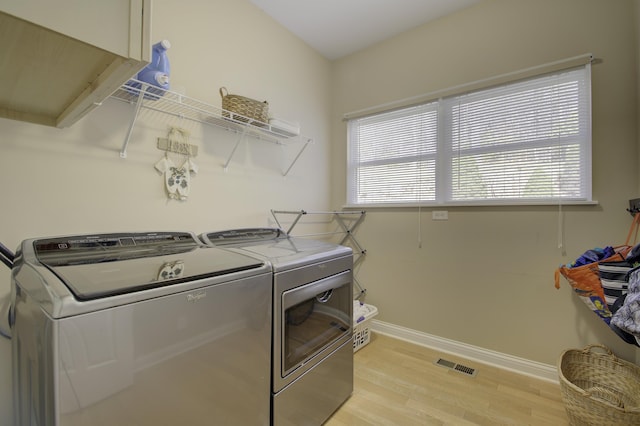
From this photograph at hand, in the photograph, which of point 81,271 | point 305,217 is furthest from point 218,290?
point 305,217

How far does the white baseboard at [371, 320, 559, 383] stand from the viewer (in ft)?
6.25

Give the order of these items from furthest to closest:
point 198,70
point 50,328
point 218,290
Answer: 1. point 198,70
2. point 218,290
3. point 50,328

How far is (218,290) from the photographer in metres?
0.95

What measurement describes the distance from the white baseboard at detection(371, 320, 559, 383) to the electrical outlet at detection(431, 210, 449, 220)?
3.26 ft

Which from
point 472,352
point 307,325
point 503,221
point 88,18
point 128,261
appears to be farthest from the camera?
point 472,352

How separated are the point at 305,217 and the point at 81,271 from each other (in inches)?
71.6

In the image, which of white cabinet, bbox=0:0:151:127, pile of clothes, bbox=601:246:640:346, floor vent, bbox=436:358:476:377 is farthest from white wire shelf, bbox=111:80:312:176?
floor vent, bbox=436:358:476:377

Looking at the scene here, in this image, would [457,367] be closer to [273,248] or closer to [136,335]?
[273,248]

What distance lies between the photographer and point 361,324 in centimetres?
226

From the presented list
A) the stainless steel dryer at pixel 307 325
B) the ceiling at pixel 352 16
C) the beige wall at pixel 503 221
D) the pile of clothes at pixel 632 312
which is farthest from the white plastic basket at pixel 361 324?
the ceiling at pixel 352 16

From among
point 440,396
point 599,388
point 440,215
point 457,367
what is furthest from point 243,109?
point 599,388

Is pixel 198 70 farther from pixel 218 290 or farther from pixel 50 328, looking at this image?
pixel 50 328

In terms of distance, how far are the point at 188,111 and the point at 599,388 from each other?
2.89 m

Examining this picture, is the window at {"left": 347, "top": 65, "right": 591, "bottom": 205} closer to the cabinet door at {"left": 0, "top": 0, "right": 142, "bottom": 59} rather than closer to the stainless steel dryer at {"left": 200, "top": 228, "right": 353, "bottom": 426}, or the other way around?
the stainless steel dryer at {"left": 200, "top": 228, "right": 353, "bottom": 426}
